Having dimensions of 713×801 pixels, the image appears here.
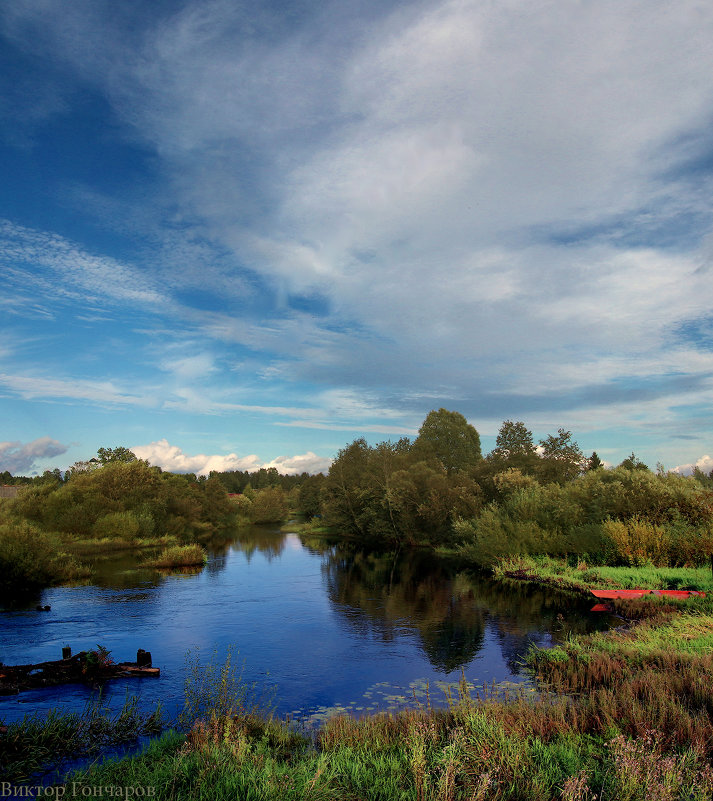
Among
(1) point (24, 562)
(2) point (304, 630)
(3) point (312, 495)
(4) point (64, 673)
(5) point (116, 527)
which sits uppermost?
(3) point (312, 495)

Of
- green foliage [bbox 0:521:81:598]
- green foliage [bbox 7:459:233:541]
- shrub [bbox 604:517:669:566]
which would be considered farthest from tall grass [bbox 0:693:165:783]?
green foliage [bbox 7:459:233:541]

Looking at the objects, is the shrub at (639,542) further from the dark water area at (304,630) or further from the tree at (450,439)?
the tree at (450,439)

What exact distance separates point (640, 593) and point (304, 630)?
14674 mm

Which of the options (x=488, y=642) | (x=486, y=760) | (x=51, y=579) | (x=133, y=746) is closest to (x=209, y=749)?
(x=133, y=746)

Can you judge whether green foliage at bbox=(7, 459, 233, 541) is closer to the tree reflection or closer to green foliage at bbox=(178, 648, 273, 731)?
the tree reflection

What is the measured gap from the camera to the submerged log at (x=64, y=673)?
47.2ft

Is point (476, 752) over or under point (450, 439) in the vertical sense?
under

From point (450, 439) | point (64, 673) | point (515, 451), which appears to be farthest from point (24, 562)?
point (450, 439)

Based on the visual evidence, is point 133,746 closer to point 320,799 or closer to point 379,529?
point 320,799

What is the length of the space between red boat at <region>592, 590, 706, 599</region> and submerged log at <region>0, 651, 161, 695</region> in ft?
62.7

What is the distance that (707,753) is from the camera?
8297 mm

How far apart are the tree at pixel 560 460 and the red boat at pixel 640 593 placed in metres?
29.4

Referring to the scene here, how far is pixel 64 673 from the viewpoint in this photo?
1491 centimetres

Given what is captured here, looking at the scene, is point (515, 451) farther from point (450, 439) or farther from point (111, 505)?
point (111, 505)
